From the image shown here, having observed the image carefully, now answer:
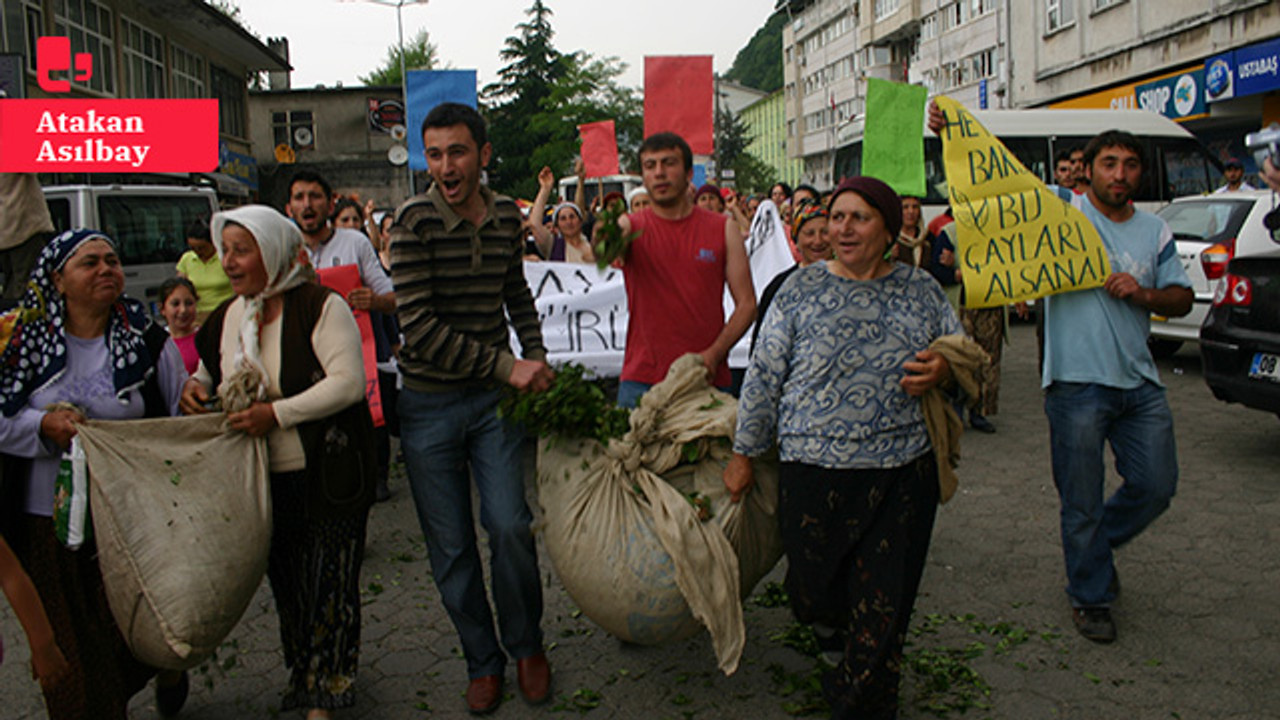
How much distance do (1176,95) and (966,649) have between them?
884 inches

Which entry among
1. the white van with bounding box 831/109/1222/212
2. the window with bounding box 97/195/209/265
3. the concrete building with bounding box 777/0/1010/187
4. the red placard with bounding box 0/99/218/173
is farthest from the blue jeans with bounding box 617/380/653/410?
the concrete building with bounding box 777/0/1010/187

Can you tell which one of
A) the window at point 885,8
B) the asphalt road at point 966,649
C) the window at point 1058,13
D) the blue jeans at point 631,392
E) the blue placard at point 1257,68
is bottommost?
the asphalt road at point 966,649

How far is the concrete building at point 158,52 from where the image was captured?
1984 centimetres

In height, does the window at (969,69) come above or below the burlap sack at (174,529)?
above

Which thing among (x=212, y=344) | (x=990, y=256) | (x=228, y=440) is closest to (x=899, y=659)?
(x=990, y=256)

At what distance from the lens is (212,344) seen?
347 centimetres

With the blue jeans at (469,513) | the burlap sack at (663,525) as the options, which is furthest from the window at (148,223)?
the burlap sack at (663,525)

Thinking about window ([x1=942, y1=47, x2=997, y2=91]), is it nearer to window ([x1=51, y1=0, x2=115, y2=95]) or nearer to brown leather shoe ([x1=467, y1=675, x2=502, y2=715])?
window ([x1=51, y1=0, x2=115, y2=95])

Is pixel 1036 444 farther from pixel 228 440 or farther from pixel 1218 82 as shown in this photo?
pixel 1218 82

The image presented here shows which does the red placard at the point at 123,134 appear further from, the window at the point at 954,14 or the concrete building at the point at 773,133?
the concrete building at the point at 773,133

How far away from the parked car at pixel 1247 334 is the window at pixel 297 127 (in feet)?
137

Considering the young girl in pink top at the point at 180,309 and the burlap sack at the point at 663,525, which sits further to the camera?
the young girl in pink top at the point at 180,309

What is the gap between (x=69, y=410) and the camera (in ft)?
10.2

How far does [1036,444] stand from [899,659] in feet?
15.7
